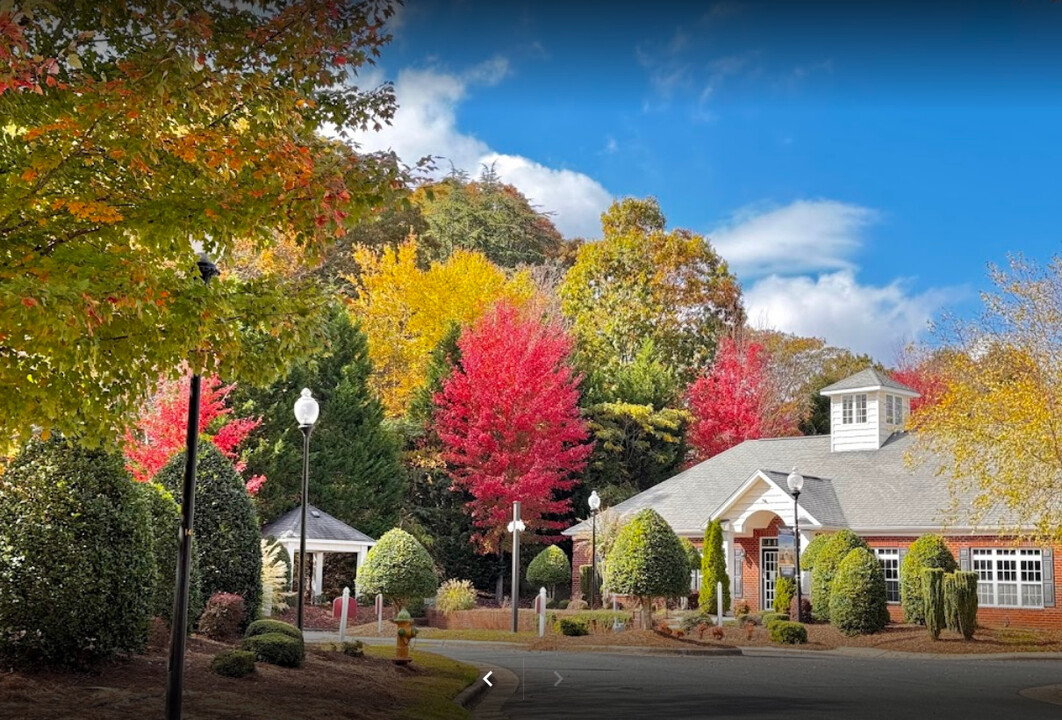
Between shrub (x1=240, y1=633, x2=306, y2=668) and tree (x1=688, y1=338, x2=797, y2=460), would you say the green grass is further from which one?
tree (x1=688, y1=338, x2=797, y2=460)

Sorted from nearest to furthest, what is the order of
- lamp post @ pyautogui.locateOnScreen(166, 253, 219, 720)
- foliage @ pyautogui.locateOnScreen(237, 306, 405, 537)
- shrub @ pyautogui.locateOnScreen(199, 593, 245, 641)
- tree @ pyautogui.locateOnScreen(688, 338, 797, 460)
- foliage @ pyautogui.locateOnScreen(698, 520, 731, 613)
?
lamp post @ pyautogui.locateOnScreen(166, 253, 219, 720), shrub @ pyautogui.locateOnScreen(199, 593, 245, 641), foliage @ pyautogui.locateOnScreen(698, 520, 731, 613), foliage @ pyautogui.locateOnScreen(237, 306, 405, 537), tree @ pyautogui.locateOnScreen(688, 338, 797, 460)

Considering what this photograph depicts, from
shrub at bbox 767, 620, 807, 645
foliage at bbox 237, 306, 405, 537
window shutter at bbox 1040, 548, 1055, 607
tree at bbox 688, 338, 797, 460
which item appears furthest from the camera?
tree at bbox 688, 338, 797, 460

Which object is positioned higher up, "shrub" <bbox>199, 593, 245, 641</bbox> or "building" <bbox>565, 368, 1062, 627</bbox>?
"building" <bbox>565, 368, 1062, 627</bbox>

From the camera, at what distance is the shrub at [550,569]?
128 feet

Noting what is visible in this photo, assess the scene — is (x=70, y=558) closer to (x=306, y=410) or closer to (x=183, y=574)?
(x=183, y=574)

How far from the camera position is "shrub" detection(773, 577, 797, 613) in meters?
34.1

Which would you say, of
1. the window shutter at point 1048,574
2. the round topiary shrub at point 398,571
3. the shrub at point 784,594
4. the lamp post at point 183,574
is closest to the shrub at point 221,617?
the lamp post at point 183,574

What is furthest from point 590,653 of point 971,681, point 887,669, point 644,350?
point 644,350

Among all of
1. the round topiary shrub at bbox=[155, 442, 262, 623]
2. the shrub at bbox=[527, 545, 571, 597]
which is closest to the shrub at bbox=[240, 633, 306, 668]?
the round topiary shrub at bbox=[155, 442, 262, 623]

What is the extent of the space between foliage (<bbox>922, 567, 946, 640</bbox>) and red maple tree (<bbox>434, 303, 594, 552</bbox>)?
14944 millimetres

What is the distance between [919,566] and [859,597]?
2.27m

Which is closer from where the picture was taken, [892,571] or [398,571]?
[398,571]

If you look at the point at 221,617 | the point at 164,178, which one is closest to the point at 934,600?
the point at 221,617

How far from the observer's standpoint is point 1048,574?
32969mm
